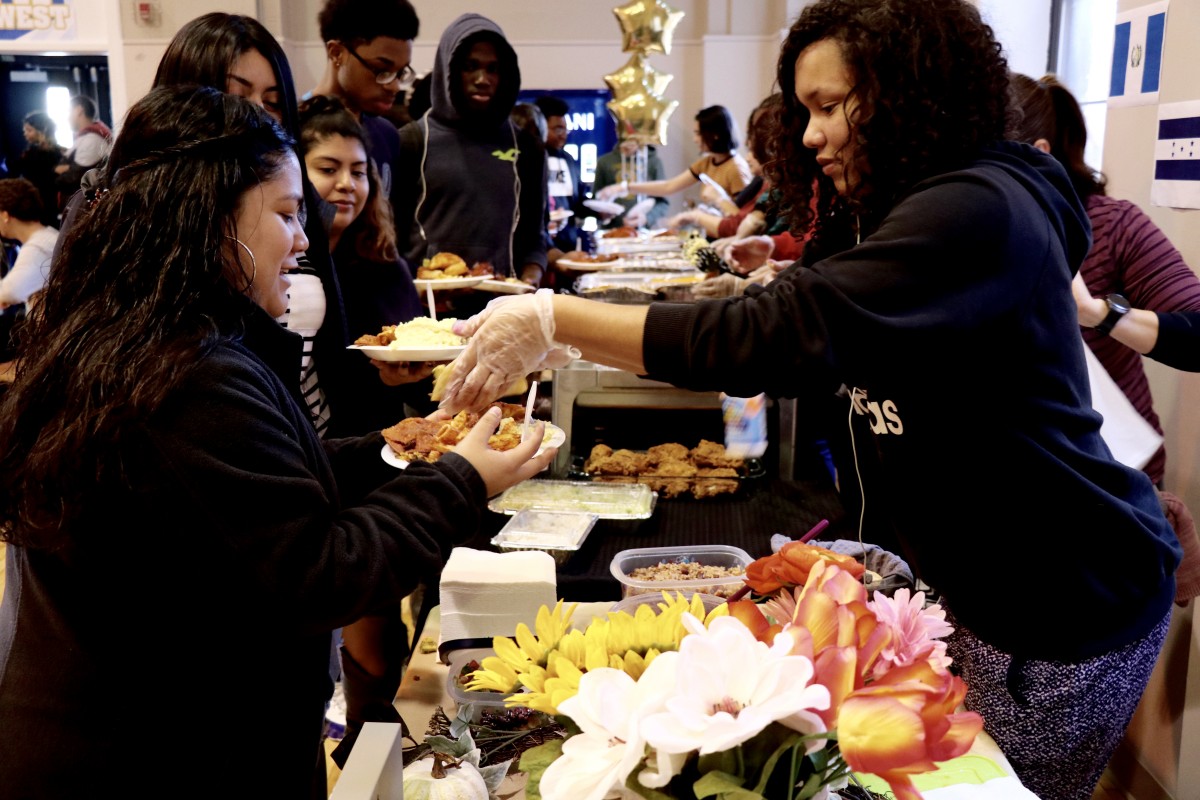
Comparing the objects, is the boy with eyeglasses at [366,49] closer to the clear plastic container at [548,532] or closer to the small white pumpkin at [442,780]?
the clear plastic container at [548,532]

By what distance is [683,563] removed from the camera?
1820mm

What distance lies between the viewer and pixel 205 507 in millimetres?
1061

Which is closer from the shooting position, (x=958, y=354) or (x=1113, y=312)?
(x=958, y=354)

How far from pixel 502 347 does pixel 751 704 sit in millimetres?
814

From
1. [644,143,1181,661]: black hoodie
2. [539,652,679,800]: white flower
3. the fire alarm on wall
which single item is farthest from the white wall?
the fire alarm on wall

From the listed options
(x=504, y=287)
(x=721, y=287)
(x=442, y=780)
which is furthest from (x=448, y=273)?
(x=442, y=780)

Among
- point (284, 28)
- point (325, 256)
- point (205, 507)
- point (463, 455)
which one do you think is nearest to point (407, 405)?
point (325, 256)

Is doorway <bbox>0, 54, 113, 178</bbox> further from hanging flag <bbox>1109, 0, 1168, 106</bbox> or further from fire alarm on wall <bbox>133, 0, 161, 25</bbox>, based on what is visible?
hanging flag <bbox>1109, 0, 1168, 106</bbox>

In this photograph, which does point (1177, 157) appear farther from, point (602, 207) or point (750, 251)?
point (602, 207)

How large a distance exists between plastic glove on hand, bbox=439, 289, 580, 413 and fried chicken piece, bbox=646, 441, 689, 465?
3.42ft

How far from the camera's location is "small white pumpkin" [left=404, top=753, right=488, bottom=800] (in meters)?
1.10

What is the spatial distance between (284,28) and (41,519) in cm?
990

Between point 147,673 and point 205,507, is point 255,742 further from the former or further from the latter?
point 205,507

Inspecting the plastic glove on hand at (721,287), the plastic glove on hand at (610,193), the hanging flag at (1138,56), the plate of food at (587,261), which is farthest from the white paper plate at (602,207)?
the hanging flag at (1138,56)
